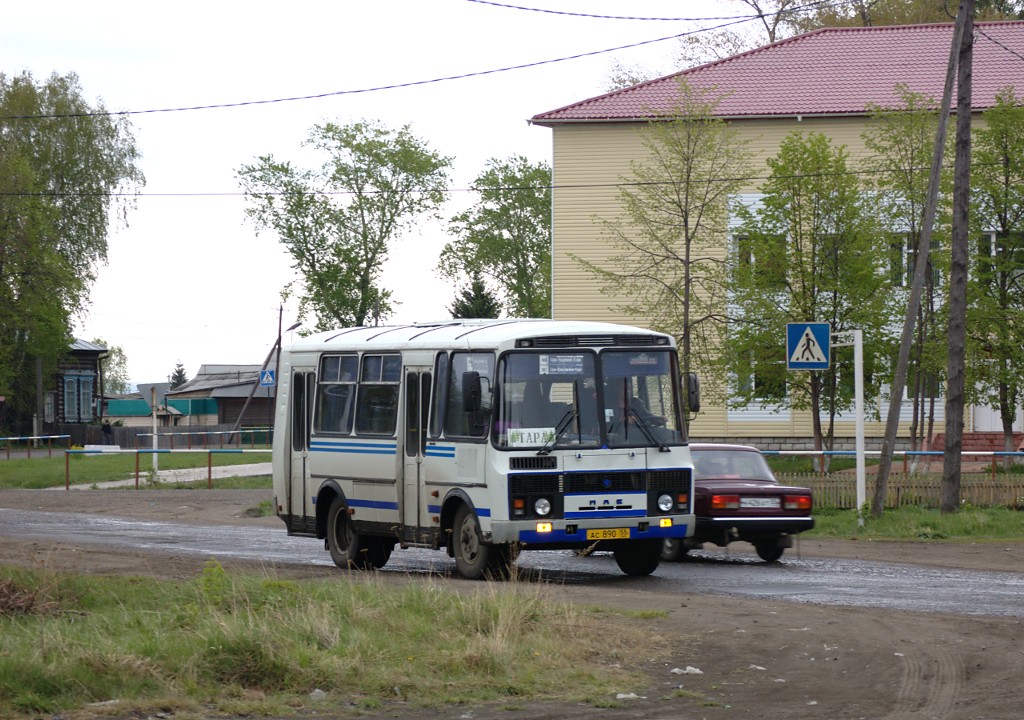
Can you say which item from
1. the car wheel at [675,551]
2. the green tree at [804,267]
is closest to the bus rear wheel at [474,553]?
the car wheel at [675,551]

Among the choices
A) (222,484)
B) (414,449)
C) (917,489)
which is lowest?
(222,484)

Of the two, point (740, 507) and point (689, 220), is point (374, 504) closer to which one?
point (740, 507)

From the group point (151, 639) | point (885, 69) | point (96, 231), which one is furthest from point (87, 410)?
point (151, 639)

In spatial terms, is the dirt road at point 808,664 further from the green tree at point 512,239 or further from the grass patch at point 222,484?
the green tree at point 512,239

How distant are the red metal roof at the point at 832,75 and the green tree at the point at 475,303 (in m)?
28.8

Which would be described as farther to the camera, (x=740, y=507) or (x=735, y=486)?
(x=735, y=486)

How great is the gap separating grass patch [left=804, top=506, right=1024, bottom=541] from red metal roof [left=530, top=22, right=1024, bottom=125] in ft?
78.5

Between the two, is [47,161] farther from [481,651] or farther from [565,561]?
[481,651]

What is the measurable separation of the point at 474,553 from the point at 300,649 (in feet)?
22.8

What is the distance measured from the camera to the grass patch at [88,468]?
41388mm

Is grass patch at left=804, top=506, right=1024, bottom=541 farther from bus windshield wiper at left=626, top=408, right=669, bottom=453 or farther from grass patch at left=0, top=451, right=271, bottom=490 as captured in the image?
grass patch at left=0, top=451, right=271, bottom=490

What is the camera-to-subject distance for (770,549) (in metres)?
19.4

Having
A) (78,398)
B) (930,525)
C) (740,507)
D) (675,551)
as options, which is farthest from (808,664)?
(78,398)

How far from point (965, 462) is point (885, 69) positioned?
18.6 m
